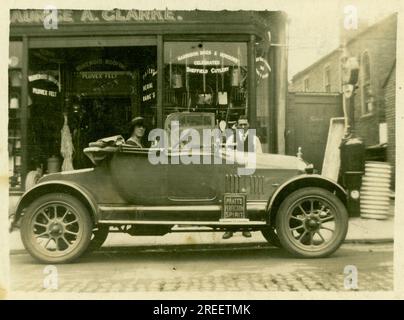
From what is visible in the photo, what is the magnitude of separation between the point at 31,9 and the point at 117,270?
2588 millimetres

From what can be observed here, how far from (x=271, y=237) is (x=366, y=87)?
5.92 feet

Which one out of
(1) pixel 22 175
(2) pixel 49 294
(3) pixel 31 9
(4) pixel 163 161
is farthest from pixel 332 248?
(3) pixel 31 9

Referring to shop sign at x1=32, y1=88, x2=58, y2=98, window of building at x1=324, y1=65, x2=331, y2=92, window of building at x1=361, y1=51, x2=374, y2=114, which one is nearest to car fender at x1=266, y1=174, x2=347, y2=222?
window of building at x1=361, y1=51, x2=374, y2=114

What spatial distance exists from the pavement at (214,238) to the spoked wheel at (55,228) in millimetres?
158

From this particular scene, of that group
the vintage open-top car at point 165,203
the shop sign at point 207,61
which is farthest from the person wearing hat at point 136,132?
the shop sign at point 207,61

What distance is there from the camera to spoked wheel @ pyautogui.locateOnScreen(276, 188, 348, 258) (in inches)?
189

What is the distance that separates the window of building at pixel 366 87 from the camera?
5.24 meters

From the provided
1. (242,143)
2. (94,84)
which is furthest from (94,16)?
(242,143)

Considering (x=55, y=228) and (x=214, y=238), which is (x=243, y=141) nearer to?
(x=214, y=238)

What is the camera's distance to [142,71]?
20.1ft

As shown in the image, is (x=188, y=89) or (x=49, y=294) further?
(x=188, y=89)

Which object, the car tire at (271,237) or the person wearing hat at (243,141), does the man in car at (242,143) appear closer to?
the person wearing hat at (243,141)
